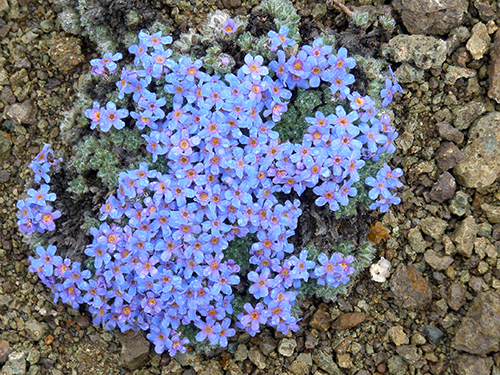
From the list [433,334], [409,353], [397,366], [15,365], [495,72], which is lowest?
[15,365]

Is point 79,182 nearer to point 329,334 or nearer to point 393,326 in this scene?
point 329,334

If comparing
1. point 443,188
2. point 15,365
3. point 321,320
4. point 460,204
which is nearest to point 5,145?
point 15,365

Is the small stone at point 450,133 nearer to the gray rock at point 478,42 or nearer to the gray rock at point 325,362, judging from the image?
the gray rock at point 478,42

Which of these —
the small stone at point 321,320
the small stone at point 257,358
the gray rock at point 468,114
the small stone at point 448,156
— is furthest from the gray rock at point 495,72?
the small stone at point 257,358

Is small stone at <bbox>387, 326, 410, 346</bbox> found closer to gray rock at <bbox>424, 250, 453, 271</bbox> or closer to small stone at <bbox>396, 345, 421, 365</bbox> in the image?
small stone at <bbox>396, 345, 421, 365</bbox>

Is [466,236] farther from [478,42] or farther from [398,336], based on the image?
[478,42]

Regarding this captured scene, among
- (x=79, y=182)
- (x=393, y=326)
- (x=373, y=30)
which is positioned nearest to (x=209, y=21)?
(x=373, y=30)

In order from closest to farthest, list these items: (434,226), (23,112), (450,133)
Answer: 1. (434,226)
2. (450,133)
3. (23,112)

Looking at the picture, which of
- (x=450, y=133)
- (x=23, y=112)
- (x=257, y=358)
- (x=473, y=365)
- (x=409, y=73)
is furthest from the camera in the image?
(x=23, y=112)
